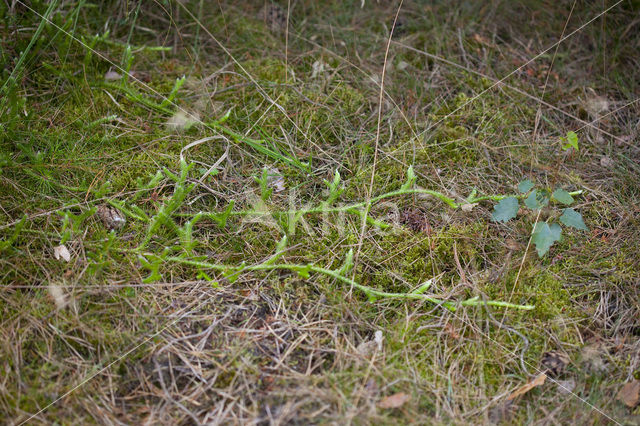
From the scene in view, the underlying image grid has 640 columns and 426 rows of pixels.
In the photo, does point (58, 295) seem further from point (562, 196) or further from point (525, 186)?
point (562, 196)

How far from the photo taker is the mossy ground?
6.08ft

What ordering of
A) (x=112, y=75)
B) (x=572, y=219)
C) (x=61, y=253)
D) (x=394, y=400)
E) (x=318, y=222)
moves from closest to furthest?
(x=394, y=400) → (x=61, y=253) → (x=572, y=219) → (x=318, y=222) → (x=112, y=75)

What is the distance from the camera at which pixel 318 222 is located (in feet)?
7.80

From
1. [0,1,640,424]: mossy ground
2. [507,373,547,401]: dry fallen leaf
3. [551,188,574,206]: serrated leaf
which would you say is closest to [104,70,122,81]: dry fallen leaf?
[0,1,640,424]: mossy ground

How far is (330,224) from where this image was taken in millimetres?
2359

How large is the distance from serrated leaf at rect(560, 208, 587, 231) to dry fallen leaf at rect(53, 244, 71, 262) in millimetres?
2047

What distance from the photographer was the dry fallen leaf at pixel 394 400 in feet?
5.91

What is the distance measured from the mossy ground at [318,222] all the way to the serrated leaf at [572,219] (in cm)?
16

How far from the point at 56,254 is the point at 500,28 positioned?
2.83 metres

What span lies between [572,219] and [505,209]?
0.90 feet

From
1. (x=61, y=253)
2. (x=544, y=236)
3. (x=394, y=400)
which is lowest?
(x=394, y=400)

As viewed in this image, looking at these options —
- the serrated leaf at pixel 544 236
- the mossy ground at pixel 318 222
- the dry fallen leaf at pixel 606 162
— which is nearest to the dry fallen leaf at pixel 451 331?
the mossy ground at pixel 318 222

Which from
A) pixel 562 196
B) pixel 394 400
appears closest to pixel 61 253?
pixel 394 400

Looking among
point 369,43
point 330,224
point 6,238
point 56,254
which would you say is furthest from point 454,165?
point 6,238
